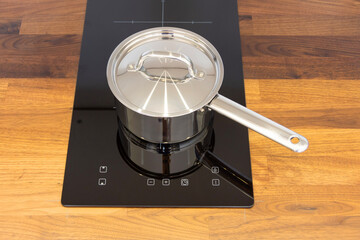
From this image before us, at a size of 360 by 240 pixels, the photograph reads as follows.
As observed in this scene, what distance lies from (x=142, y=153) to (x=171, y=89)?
138 millimetres

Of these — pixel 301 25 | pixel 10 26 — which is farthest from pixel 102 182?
pixel 301 25

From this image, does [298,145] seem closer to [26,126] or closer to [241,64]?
[241,64]

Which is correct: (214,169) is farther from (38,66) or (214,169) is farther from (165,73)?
(38,66)

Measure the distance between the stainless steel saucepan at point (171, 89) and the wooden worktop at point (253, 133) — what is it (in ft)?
0.27

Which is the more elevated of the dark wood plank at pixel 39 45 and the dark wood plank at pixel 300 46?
the dark wood plank at pixel 39 45

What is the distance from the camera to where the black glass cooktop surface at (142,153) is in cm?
71

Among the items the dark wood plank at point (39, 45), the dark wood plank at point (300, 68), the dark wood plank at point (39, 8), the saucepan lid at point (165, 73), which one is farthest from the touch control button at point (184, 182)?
the dark wood plank at point (39, 8)

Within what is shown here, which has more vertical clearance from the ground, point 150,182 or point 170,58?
point 170,58

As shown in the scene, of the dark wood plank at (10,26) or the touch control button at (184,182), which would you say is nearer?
the touch control button at (184,182)

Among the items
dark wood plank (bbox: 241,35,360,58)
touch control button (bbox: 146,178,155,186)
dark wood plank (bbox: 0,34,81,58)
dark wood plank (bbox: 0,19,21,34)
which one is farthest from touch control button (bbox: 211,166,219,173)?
dark wood plank (bbox: 0,19,21,34)

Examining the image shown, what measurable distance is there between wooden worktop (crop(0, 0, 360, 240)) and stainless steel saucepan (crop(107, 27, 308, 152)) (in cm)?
8

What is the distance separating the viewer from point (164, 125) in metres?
0.69

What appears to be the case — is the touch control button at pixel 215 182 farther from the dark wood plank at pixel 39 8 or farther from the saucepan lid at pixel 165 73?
the dark wood plank at pixel 39 8

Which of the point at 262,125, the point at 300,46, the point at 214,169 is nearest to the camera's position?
the point at 262,125
